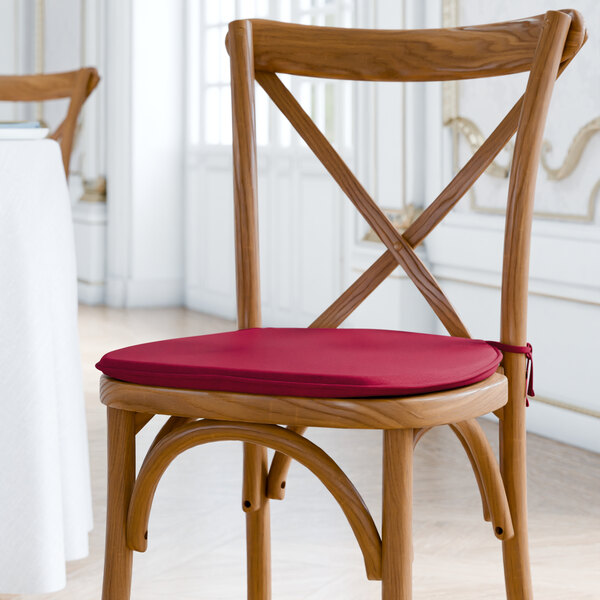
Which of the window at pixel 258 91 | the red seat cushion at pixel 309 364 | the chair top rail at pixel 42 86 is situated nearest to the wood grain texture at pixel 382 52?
the red seat cushion at pixel 309 364

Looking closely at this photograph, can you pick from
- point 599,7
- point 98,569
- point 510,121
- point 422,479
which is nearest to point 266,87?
point 510,121

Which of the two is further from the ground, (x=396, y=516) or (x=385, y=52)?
(x=385, y=52)

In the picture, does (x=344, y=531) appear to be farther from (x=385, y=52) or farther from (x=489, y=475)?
(x=385, y=52)

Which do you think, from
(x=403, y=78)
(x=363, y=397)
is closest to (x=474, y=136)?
(x=403, y=78)

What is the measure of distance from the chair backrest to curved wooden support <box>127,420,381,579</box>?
1.02 feet

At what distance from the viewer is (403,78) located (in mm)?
1468

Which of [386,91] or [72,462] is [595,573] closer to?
[72,462]

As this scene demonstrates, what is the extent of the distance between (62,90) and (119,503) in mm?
1295

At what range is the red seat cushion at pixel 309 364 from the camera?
1002mm

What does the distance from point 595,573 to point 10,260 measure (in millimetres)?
1170

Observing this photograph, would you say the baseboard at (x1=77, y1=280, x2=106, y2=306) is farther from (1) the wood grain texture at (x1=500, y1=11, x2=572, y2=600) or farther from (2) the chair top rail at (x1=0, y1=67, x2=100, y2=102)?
(1) the wood grain texture at (x1=500, y1=11, x2=572, y2=600)

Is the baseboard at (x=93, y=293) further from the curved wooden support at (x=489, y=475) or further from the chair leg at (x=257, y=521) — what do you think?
the curved wooden support at (x=489, y=475)

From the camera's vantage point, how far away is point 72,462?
68.7 inches

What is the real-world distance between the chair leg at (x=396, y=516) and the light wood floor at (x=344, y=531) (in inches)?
31.5
